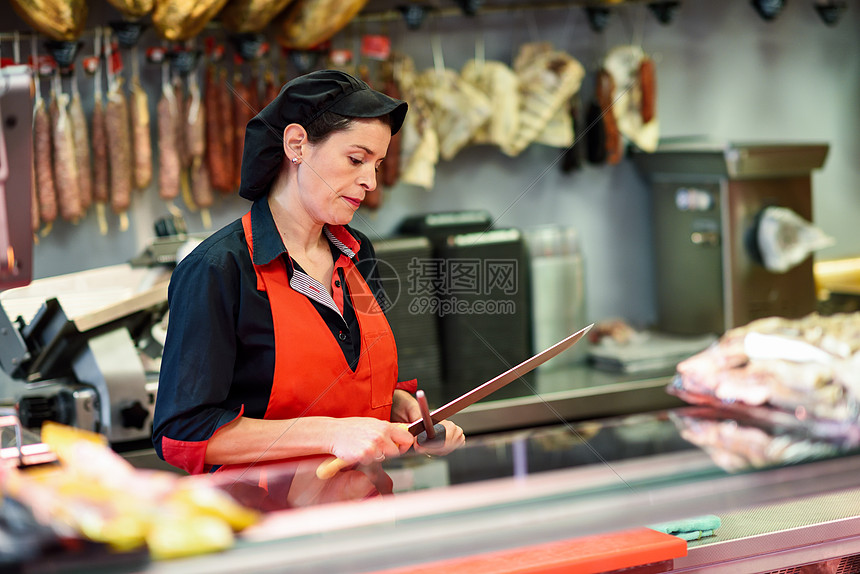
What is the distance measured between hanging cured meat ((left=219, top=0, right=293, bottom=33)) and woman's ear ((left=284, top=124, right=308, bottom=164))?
5.24 feet

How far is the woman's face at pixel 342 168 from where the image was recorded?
139cm

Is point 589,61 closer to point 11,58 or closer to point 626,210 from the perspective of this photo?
point 626,210

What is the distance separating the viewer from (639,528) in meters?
1.24

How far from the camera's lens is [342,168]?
4.60 ft

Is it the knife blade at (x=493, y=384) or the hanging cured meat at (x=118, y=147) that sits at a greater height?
the hanging cured meat at (x=118, y=147)

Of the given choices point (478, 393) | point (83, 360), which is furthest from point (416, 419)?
point (83, 360)

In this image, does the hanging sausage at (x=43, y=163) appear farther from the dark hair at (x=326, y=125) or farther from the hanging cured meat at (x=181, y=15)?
the dark hair at (x=326, y=125)

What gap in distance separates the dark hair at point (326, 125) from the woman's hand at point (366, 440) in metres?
0.45

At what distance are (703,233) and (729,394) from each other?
6.16ft

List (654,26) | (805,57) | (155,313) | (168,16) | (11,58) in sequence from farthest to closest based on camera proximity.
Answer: (805,57), (654,26), (11,58), (168,16), (155,313)

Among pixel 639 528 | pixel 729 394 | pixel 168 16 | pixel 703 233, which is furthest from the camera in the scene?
pixel 703 233

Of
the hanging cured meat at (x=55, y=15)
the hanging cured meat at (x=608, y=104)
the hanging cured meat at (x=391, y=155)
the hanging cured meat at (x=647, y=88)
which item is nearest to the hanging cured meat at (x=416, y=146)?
the hanging cured meat at (x=391, y=155)

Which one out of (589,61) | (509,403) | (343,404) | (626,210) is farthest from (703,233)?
(343,404)

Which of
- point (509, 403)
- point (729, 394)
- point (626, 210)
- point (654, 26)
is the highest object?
point (654, 26)
